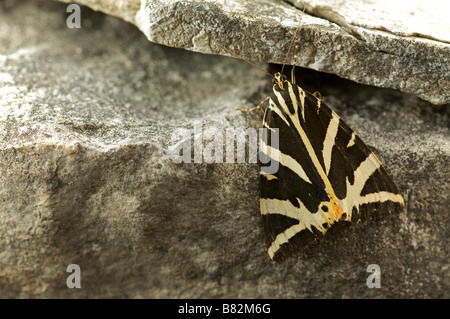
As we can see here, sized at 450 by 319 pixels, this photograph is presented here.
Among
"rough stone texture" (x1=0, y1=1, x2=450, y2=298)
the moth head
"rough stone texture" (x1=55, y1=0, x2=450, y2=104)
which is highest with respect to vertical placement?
"rough stone texture" (x1=55, y1=0, x2=450, y2=104)

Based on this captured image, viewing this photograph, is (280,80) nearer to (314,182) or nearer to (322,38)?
(322,38)

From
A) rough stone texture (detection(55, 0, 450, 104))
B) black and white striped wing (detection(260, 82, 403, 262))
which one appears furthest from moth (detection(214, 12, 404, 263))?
rough stone texture (detection(55, 0, 450, 104))

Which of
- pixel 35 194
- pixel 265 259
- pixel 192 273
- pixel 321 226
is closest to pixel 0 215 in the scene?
pixel 35 194

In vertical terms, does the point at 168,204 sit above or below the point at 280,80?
below

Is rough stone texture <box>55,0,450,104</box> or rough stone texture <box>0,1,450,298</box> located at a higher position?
rough stone texture <box>55,0,450,104</box>

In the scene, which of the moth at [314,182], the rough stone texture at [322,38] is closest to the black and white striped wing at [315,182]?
the moth at [314,182]

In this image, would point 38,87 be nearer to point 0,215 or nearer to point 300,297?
point 0,215

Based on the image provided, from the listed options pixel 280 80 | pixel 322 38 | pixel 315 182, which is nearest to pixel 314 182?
pixel 315 182

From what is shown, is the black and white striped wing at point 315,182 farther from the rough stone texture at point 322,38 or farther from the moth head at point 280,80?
the rough stone texture at point 322,38

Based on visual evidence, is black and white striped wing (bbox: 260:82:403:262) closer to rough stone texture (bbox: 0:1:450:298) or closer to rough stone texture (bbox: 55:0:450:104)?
rough stone texture (bbox: 0:1:450:298)
